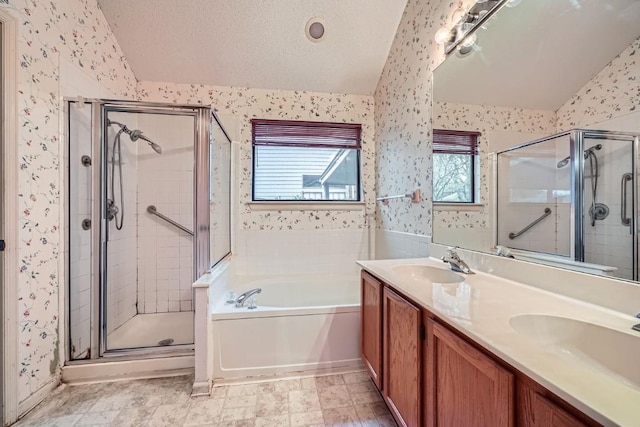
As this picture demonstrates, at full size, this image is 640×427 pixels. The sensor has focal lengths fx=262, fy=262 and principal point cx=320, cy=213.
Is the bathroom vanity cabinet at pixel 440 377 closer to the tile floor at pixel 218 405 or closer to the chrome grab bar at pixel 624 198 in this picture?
the tile floor at pixel 218 405

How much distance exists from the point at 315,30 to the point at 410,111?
41.9 inches

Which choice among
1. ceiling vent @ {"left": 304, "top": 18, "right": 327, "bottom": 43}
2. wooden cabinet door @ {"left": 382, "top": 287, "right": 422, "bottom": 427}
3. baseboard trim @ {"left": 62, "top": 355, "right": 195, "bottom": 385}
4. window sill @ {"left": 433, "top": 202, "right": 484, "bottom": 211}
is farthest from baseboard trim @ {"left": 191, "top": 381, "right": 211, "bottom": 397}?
ceiling vent @ {"left": 304, "top": 18, "right": 327, "bottom": 43}

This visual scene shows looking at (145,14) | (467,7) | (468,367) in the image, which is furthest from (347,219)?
(145,14)

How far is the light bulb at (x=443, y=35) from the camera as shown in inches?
63.6

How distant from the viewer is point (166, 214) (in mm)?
2529

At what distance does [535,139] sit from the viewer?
1.14 metres

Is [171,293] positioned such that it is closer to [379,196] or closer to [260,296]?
[260,296]

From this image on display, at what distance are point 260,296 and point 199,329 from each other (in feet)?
2.43

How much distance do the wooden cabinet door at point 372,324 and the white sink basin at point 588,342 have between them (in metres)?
0.68

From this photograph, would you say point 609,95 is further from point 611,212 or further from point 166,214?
point 166,214

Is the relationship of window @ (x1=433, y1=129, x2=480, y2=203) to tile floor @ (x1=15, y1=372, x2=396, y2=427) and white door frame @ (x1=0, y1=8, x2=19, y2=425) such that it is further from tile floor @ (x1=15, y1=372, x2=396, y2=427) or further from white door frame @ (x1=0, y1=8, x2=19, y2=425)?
white door frame @ (x1=0, y1=8, x2=19, y2=425)

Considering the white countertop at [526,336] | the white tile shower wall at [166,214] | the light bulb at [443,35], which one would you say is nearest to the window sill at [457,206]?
the white countertop at [526,336]

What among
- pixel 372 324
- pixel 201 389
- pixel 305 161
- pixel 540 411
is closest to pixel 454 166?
pixel 372 324

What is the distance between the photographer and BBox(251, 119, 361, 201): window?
105 inches
